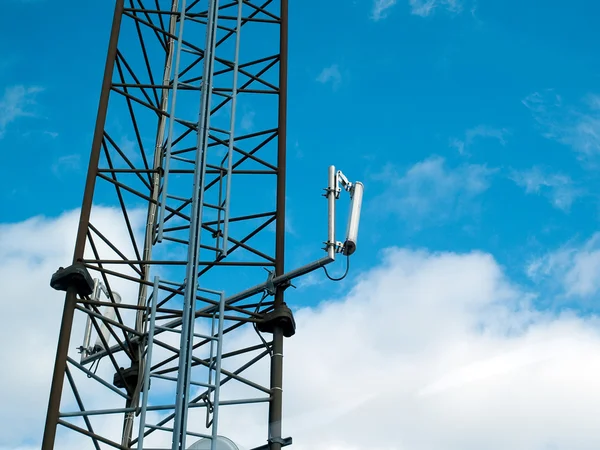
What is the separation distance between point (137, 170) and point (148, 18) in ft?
14.9

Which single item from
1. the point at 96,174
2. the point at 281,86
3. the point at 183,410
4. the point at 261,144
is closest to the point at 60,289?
the point at 96,174

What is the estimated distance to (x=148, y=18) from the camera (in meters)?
20.3

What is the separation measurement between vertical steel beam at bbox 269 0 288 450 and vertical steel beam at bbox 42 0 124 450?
11.9 feet

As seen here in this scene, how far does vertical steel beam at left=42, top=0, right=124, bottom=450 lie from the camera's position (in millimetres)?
14312

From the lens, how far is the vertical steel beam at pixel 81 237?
563 inches

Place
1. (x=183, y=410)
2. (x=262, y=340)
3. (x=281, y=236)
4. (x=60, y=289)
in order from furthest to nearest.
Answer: (x=281, y=236) → (x=262, y=340) → (x=60, y=289) → (x=183, y=410)

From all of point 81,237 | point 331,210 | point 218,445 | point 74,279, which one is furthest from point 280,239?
point 218,445

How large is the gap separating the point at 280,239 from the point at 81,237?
4009mm

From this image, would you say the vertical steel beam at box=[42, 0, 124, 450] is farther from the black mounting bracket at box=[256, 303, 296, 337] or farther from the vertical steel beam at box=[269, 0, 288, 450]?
the vertical steel beam at box=[269, 0, 288, 450]

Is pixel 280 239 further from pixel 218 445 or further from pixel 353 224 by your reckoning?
pixel 218 445

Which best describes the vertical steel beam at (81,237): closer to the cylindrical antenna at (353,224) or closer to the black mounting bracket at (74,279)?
the black mounting bracket at (74,279)

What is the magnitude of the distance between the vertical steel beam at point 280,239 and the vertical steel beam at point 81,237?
364 cm

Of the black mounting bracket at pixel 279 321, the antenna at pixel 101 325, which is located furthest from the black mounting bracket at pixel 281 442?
the antenna at pixel 101 325

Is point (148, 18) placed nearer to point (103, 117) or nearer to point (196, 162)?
point (103, 117)
